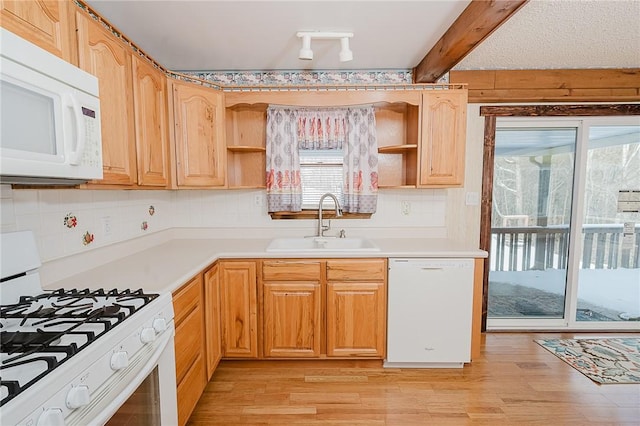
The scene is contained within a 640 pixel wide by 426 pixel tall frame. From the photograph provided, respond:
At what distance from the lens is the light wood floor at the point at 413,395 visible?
1.81m

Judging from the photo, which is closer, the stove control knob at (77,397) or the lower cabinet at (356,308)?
the stove control knob at (77,397)

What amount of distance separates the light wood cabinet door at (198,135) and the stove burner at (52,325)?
43.4 inches

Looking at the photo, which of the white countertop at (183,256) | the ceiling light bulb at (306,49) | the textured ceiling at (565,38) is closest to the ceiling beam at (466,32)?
the textured ceiling at (565,38)

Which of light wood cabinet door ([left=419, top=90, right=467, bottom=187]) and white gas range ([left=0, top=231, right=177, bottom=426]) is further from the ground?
light wood cabinet door ([left=419, top=90, right=467, bottom=187])

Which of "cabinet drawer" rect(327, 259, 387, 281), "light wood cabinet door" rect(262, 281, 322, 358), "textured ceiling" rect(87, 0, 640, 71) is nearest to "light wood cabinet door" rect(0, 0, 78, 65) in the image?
"textured ceiling" rect(87, 0, 640, 71)

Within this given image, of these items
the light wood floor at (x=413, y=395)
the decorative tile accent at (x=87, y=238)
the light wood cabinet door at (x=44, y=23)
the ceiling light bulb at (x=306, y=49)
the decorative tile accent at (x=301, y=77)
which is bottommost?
the light wood floor at (x=413, y=395)

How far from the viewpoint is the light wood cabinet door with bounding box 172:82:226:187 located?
219 centimetres

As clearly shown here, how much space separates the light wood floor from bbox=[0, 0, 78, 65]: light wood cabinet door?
1971 mm

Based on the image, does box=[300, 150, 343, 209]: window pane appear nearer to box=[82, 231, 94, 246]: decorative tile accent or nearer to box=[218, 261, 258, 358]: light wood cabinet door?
box=[218, 261, 258, 358]: light wood cabinet door

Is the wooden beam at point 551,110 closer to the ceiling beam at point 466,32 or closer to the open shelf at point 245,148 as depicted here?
the ceiling beam at point 466,32

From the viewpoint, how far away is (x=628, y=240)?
2893 millimetres

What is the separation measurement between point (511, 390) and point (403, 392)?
2.39 feet

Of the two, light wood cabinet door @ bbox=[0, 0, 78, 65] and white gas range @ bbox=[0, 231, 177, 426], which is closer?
white gas range @ bbox=[0, 231, 177, 426]

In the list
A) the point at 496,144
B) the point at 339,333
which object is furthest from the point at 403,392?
the point at 496,144
